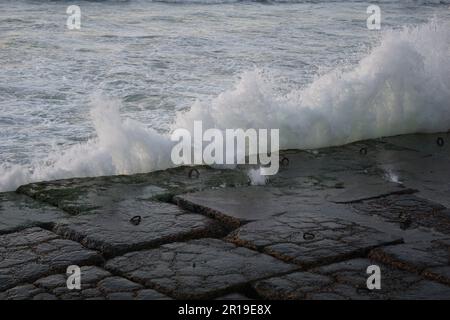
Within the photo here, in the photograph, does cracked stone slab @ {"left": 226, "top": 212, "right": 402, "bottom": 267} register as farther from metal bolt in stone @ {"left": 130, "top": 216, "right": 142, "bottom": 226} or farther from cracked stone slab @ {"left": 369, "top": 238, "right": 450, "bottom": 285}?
metal bolt in stone @ {"left": 130, "top": 216, "right": 142, "bottom": 226}

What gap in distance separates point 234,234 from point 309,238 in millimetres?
361

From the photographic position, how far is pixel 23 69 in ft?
29.8

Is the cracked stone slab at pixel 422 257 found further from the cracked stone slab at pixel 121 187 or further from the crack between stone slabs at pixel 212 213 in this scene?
the cracked stone slab at pixel 121 187

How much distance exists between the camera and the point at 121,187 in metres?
4.45

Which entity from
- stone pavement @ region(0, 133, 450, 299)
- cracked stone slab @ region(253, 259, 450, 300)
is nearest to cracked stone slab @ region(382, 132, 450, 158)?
stone pavement @ region(0, 133, 450, 299)

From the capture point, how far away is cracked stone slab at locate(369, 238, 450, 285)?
126 inches

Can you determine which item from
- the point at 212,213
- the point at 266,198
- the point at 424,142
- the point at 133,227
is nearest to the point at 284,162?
the point at 266,198

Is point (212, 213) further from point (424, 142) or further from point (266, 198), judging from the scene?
point (424, 142)

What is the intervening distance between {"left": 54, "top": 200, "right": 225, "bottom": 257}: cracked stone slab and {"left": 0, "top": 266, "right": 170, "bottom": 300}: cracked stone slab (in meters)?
0.33

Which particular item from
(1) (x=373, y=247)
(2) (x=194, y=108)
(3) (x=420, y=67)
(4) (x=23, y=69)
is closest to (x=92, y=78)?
(4) (x=23, y=69)

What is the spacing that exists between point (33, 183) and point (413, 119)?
128 inches

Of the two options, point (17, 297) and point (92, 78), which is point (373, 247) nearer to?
point (17, 297)

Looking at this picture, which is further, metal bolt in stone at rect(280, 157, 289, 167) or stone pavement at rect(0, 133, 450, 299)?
metal bolt in stone at rect(280, 157, 289, 167)

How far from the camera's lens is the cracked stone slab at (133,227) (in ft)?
11.6
